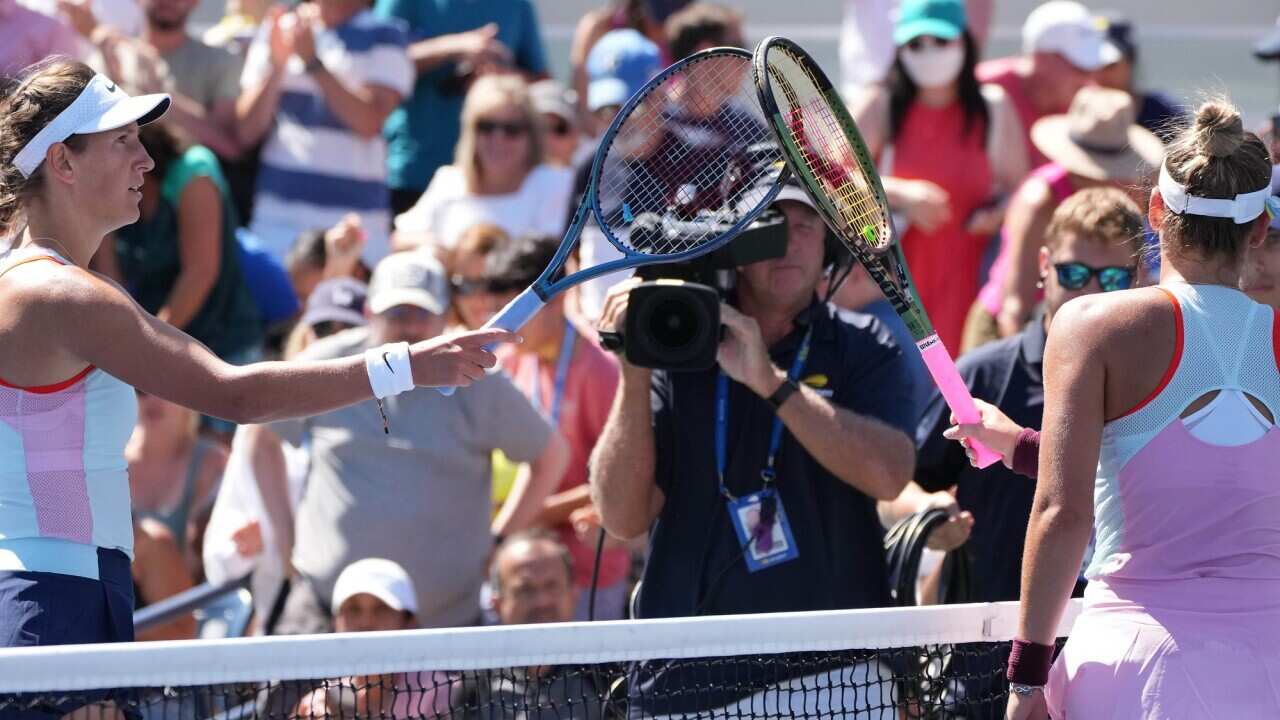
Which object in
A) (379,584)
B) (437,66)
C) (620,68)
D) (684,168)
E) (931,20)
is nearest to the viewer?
(684,168)

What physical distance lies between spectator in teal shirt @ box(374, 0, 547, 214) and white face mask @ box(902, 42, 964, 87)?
206 centimetres

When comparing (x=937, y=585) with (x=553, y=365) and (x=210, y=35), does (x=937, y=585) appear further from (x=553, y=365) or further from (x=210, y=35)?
(x=210, y=35)

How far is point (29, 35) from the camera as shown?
7.27 m

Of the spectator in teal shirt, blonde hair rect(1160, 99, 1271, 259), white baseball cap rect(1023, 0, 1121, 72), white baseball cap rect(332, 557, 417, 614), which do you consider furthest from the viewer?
the spectator in teal shirt

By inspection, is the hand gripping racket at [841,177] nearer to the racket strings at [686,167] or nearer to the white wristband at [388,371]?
the racket strings at [686,167]

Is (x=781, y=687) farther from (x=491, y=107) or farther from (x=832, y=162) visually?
(x=491, y=107)

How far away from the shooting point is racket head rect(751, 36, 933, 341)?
3.46m

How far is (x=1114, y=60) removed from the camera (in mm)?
7547

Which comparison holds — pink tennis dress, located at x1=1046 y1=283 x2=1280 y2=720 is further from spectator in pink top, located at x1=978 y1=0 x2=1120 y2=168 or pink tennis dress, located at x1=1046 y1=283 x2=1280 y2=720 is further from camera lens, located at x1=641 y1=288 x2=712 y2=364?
spectator in pink top, located at x1=978 y1=0 x2=1120 y2=168

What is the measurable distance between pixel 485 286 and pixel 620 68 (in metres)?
1.97

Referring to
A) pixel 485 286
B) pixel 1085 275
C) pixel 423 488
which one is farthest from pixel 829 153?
pixel 485 286

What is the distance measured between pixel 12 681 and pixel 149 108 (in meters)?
1.18

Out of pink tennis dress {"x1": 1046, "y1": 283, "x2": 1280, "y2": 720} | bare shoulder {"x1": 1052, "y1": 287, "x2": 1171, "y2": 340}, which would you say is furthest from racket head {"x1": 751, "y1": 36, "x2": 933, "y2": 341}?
pink tennis dress {"x1": 1046, "y1": 283, "x2": 1280, "y2": 720}

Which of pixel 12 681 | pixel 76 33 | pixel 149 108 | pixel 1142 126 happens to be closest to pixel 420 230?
pixel 76 33
